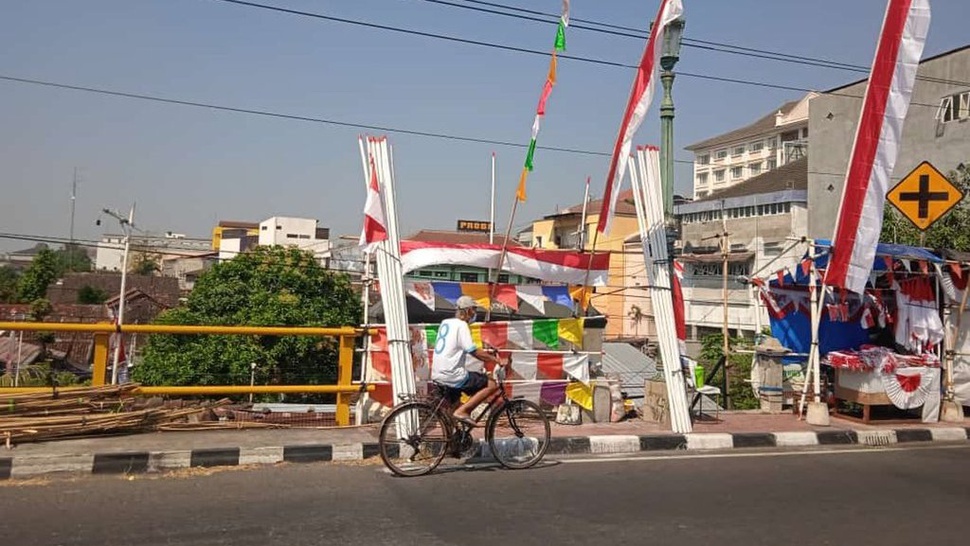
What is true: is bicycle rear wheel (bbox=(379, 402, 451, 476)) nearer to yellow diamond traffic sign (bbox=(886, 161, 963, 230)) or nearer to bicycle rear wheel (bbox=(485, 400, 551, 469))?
bicycle rear wheel (bbox=(485, 400, 551, 469))

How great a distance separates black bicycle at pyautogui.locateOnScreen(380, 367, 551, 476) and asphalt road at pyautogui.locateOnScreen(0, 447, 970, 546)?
0.17 metres

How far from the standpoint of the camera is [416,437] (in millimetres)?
6926

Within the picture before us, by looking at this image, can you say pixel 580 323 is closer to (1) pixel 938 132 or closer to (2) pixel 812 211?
(1) pixel 938 132

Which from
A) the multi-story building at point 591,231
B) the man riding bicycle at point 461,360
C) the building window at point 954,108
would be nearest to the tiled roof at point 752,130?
the multi-story building at point 591,231

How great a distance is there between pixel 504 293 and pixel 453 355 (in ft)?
10.2

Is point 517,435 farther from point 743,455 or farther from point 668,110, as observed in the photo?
point 668,110

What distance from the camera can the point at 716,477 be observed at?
278 inches

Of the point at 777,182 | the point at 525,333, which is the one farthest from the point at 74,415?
the point at 777,182

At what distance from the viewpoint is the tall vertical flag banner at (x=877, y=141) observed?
9648mm

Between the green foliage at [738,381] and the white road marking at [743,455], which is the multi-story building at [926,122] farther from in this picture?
the white road marking at [743,455]

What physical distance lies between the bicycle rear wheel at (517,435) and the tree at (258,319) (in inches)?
486

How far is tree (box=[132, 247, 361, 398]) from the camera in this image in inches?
813

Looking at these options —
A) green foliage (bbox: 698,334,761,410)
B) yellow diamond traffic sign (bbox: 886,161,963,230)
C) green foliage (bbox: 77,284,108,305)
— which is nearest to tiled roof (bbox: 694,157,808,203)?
green foliage (bbox: 698,334,761,410)

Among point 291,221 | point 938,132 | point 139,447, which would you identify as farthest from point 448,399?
point 291,221
